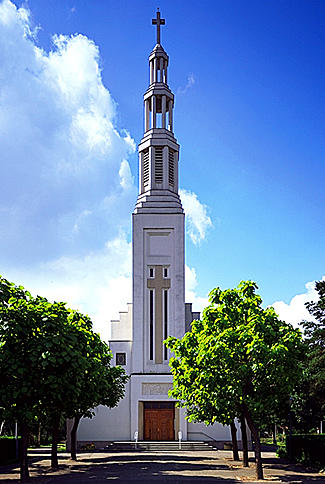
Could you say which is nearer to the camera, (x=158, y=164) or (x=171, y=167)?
(x=158, y=164)

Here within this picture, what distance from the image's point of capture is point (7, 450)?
3300cm

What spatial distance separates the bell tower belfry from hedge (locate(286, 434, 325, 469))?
21028 millimetres

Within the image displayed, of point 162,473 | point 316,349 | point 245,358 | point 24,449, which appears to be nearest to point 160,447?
point 316,349

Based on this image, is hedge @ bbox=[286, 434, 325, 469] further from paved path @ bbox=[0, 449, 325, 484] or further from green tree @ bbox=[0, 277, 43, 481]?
green tree @ bbox=[0, 277, 43, 481]

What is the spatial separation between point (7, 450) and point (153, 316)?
2224 cm

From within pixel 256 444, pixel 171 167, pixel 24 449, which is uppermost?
pixel 171 167

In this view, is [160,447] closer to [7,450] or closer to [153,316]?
[153,316]

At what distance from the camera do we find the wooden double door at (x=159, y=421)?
50781mm

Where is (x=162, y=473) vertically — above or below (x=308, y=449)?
below

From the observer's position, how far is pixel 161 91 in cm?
5903

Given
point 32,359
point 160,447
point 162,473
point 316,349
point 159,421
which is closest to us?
point 32,359

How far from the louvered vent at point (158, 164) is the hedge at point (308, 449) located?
1194 inches

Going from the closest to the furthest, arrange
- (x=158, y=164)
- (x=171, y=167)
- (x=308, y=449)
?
(x=308, y=449), (x=158, y=164), (x=171, y=167)

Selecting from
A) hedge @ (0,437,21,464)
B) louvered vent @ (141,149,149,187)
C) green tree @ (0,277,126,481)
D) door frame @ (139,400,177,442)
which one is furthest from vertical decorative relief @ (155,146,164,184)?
green tree @ (0,277,126,481)
